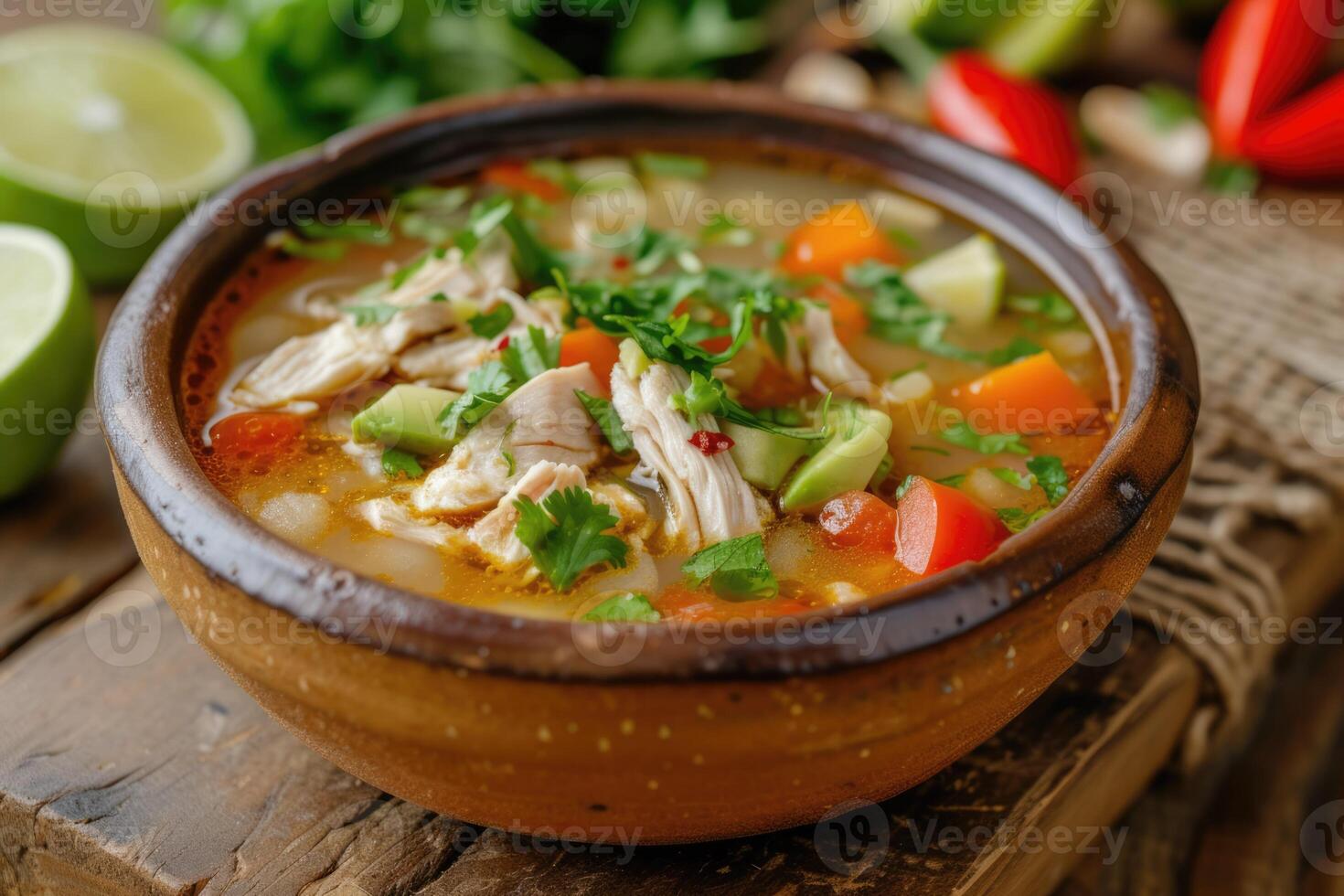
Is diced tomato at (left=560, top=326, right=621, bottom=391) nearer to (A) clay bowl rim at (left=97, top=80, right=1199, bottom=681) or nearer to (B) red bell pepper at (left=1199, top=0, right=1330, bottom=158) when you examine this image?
(A) clay bowl rim at (left=97, top=80, right=1199, bottom=681)

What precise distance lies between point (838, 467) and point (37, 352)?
1772 millimetres

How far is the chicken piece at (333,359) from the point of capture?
219cm

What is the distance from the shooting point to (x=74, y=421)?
298 centimetres

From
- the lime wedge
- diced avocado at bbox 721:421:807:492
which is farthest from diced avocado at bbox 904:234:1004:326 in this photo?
the lime wedge

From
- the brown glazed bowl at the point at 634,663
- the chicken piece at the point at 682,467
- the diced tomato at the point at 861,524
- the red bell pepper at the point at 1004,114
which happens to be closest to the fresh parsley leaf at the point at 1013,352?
the brown glazed bowl at the point at 634,663

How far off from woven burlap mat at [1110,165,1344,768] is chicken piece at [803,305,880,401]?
808 millimetres

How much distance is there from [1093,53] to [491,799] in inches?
A: 138

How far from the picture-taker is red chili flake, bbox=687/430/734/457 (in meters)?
2.01

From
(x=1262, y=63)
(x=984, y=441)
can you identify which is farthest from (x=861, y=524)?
(x=1262, y=63)

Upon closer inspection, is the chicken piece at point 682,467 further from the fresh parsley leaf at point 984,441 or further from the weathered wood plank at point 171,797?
the weathered wood plank at point 171,797

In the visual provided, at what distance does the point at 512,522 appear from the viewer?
6.32ft

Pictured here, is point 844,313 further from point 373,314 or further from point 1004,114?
point 1004,114

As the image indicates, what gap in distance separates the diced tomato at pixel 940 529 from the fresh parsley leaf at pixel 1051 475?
136 mm

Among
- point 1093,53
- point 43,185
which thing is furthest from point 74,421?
point 1093,53
